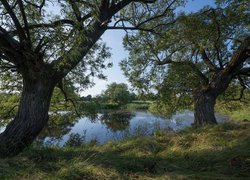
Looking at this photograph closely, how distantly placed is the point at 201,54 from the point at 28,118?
8.75 m

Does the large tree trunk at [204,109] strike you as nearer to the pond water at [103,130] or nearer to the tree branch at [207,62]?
the pond water at [103,130]

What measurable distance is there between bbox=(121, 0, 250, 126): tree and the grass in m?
3.59

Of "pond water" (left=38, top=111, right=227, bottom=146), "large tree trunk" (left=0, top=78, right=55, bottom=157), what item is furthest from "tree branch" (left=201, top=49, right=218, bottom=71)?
"large tree trunk" (left=0, top=78, right=55, bottom=157)

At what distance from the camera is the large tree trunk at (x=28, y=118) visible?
19.1 ft

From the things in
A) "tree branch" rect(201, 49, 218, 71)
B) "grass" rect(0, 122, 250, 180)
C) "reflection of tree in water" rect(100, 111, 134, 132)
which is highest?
"tree branch" rect(201, 49, 218, 71)

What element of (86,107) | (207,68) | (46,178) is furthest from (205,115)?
(46,178)

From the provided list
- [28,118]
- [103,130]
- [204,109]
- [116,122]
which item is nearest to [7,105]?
[28,118]

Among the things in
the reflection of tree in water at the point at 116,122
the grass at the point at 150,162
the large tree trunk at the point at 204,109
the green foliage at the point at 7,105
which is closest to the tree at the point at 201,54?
the large tree trunk at the point at 204,109

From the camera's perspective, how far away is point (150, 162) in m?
4.90

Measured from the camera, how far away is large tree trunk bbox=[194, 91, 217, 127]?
10.2 meters

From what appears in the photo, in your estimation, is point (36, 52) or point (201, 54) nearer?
point (36, 52)

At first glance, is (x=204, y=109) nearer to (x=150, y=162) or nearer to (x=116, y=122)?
(x=150, y=162)

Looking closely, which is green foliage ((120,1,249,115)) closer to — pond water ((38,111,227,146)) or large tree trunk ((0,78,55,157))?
pond water ((38,111,227,146))

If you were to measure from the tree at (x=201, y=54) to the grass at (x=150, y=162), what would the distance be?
11.8 ft
